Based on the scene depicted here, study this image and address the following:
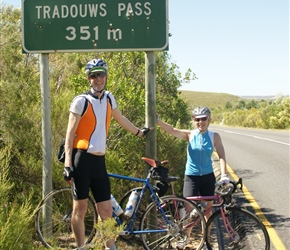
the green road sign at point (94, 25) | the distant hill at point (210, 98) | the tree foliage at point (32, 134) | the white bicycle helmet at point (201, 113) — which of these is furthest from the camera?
the distant hill at point (210, 98)

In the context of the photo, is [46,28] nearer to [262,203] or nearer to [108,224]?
[108,224]

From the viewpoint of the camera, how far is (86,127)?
435 centimetres

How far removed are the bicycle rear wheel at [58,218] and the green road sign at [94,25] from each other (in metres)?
1.60

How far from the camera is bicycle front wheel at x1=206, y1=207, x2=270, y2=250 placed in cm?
481

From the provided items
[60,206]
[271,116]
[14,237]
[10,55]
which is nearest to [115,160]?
[60,206]

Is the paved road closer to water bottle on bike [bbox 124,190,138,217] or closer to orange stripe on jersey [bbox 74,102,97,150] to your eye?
water bottle on bike [bbox 124,190,138,217]

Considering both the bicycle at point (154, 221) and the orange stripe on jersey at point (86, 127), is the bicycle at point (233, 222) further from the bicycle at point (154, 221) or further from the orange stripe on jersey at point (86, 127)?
the orange stripe on jersey at point (86, 127)

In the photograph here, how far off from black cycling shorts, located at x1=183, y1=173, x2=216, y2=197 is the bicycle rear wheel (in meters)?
1.10

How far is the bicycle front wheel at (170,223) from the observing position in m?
4.98

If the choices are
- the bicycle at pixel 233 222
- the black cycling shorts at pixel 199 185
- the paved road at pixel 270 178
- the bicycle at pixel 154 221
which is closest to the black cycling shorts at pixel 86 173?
the bicycle at pixel 154 221

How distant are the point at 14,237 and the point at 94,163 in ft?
3.79

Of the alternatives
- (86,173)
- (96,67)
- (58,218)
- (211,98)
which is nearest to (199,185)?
(86,173)

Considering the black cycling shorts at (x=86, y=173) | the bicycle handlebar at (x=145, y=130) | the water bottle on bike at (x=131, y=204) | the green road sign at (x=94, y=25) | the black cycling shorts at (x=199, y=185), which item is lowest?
the water bottle on bike at (x=131, y=204)

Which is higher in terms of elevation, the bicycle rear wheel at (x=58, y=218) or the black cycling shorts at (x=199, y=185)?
the black cycling shorts at (x=199, y=185)
